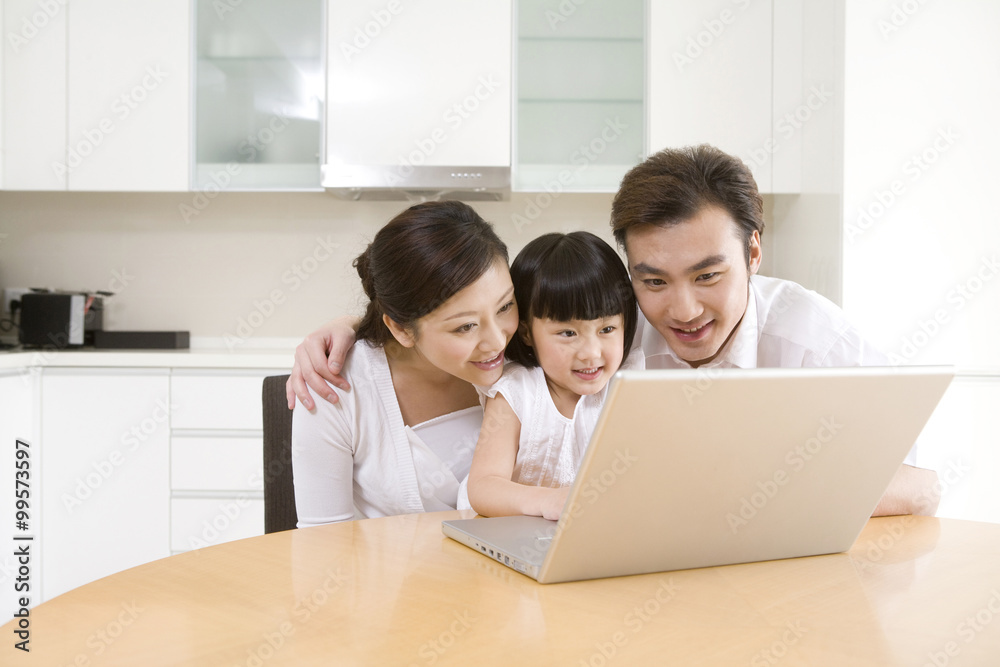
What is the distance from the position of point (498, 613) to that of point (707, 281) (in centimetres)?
76

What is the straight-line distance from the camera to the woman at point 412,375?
1146mm

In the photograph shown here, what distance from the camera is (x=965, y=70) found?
2279mm

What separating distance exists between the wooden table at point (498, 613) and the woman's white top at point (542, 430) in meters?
0.39

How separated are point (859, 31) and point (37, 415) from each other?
9.36ft

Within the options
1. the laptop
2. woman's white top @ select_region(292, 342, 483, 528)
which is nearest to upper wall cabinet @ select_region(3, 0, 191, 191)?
woman's white top @ select_region(292, 342, 483, 528)

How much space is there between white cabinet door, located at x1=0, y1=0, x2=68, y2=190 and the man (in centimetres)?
197

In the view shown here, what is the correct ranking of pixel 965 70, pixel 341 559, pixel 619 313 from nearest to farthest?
pixel 341 559, pixel 619 313, pixel 965 70

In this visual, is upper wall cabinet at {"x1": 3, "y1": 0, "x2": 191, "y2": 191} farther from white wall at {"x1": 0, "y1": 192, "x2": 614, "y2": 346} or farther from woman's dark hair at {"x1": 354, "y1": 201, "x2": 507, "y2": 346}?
woman's dark hair at {"x1": 354, "y1": 201, "x2": 507, "y2": 346}

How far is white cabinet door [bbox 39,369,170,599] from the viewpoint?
8.17 ft

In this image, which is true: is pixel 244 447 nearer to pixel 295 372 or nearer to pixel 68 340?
pixel 68 340

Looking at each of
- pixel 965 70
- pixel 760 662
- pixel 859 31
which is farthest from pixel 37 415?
pixel 965 70

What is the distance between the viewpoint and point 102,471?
2494 millimetres

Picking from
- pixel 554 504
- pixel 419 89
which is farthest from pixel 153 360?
pixel 554 504

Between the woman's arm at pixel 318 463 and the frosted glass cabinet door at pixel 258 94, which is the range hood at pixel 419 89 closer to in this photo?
the frosted glass cabinet door at pixel 258 94
